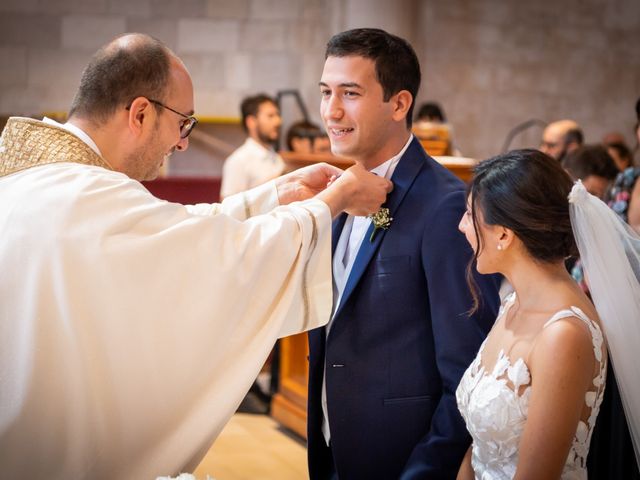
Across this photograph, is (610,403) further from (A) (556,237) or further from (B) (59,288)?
(B) (59,288)

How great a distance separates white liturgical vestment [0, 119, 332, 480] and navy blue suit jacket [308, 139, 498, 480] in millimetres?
286

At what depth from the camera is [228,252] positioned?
8.48 ft

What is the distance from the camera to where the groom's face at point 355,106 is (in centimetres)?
295

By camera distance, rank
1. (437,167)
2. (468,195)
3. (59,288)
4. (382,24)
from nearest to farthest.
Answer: (59,288)
(468,195)
(437,167)
(382,24)

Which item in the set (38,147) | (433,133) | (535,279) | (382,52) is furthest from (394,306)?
(433,133)

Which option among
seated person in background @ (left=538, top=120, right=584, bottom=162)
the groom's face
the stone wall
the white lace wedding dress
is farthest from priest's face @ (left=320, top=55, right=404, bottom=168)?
the stone wall

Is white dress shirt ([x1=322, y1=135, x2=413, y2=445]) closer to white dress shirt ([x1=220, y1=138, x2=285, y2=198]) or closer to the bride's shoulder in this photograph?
the bride's shoulder

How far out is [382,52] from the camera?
296cm

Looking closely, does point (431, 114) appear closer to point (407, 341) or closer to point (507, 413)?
point (407, 341)

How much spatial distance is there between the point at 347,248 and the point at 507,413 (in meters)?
0.85

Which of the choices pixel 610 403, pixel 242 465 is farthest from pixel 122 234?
pixel 242 465

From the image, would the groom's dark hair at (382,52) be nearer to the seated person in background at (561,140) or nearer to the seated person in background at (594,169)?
the seated person in background at (594,169)

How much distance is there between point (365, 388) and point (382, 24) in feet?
26.4

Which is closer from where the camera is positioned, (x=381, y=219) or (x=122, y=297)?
(x=122, y=297)
